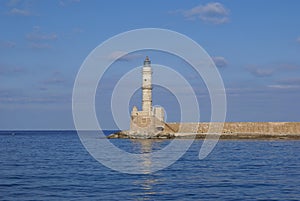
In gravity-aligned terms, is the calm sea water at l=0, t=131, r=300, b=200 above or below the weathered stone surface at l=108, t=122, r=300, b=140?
below

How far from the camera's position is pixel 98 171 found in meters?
28.0

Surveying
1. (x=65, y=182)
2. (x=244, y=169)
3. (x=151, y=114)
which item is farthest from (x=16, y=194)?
(x=151, y=114)

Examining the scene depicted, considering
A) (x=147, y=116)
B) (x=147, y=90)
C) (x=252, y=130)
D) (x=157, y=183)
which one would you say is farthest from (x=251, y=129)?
(x=157, y=183)

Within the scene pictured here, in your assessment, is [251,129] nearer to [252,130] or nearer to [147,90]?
[252,130]

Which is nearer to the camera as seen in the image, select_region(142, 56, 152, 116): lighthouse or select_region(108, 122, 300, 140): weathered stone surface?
select_region(142, 56, 152, 116): lighthouse

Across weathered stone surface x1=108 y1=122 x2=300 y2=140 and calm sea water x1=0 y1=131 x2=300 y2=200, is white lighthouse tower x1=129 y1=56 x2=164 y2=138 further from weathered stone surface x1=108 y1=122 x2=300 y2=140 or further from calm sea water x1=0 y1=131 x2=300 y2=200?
calm sea water x1=0 y1=131 x2=300 y2=200

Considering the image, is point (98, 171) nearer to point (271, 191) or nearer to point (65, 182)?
point (65, 182)

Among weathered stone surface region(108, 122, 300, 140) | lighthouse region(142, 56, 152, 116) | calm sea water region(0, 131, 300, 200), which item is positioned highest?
lighthouse region(142, 56, 152, 116)

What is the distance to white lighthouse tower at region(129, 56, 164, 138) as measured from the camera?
232 ft

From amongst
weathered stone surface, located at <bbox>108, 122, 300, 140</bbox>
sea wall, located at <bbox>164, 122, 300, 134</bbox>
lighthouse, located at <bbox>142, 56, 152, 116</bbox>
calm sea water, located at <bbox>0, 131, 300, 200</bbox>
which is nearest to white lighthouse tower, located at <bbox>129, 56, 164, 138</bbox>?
lighthouse, located at <bbox>142, 56, 152, 116</bbox>

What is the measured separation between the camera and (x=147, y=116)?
70562 millimetres

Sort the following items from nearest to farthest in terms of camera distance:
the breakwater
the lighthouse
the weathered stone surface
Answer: the lighthouse → the weathered stone surface → the breakwater

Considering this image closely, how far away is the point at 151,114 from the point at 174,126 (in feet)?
29.7

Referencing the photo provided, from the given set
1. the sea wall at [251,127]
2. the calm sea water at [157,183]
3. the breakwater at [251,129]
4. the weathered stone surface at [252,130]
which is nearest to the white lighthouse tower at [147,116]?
the weathered stone surface at [252,130]
